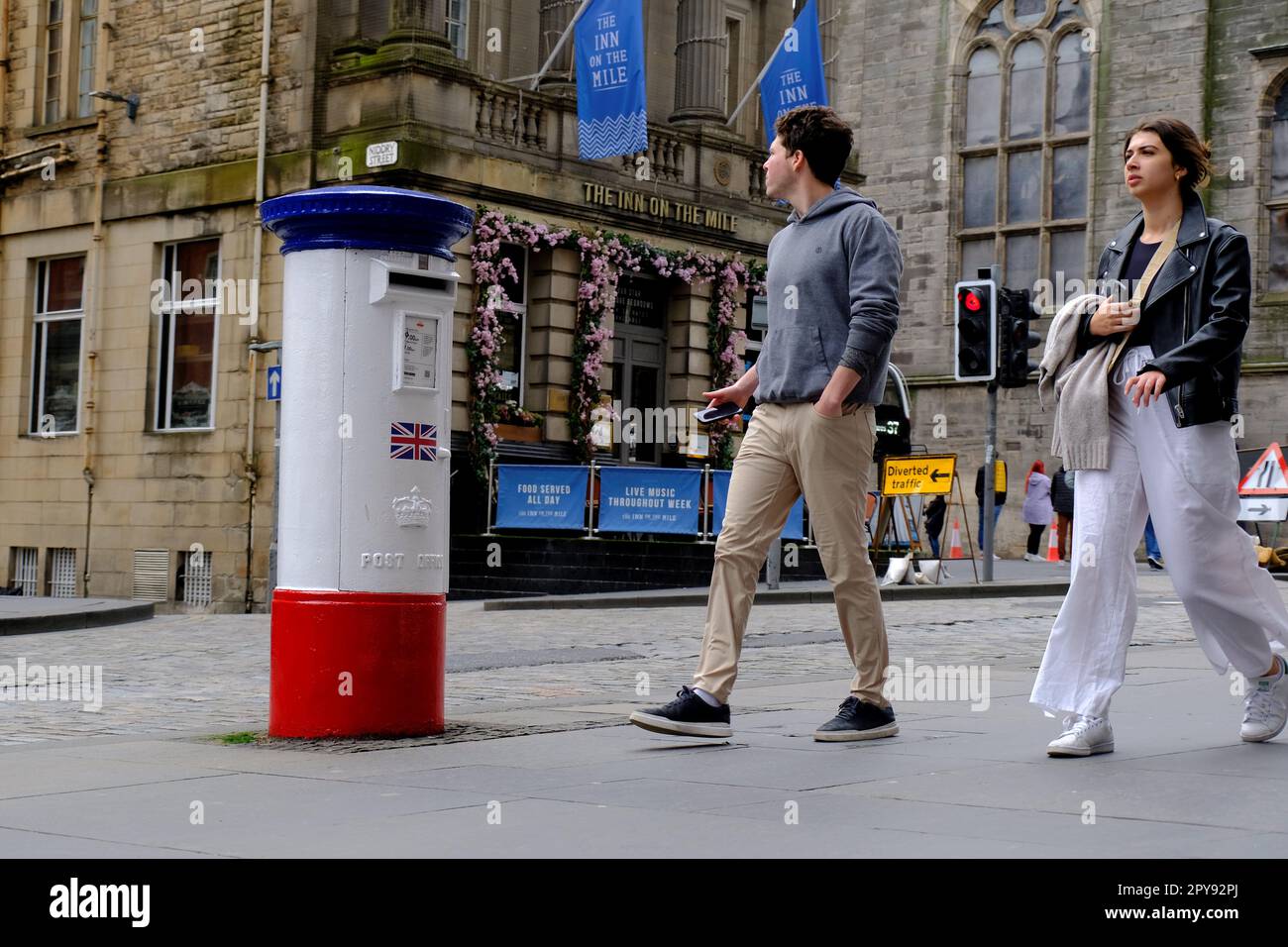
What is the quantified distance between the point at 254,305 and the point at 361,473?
17596mm

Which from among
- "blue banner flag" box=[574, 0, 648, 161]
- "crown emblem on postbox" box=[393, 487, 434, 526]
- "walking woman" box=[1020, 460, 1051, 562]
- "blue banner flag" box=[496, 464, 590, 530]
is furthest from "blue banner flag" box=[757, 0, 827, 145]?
"crown emblem on postbox" box=[393, 487, 434, 526]

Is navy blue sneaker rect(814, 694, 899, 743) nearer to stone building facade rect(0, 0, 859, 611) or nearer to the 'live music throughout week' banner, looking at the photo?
stone building facade rect(0, 0, 859, 611)

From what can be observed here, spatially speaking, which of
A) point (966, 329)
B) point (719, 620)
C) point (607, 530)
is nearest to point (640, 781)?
point (719, 620)

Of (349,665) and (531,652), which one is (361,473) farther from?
(531,652)

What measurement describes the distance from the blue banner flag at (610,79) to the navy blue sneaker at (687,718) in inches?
694

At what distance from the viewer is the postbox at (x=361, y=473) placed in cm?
739

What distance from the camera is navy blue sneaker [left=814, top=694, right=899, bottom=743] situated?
700 centimetres

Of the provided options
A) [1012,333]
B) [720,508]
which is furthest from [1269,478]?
[720,508]

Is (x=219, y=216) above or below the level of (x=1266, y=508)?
above

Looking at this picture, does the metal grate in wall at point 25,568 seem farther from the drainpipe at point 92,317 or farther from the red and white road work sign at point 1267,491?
the red and white road work sign at point 1267,491

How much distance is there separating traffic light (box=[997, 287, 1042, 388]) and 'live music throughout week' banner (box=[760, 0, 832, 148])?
262 inches

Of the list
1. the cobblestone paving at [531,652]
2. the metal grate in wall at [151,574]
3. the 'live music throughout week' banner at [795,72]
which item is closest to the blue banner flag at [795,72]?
the 'live music throughout week' banner at [795,72]

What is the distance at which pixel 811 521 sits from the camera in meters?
6.90

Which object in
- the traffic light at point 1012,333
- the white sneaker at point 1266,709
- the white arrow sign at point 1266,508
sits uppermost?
the traffic light at point 1012,333
